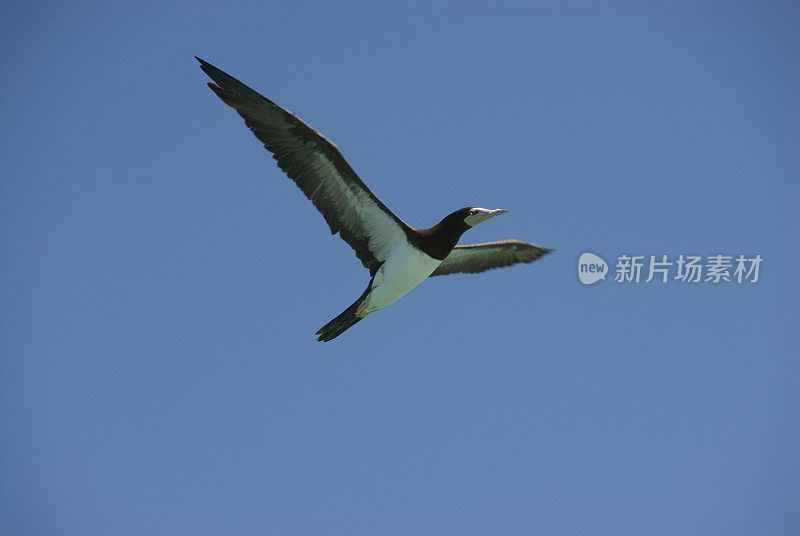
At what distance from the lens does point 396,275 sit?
1400cm

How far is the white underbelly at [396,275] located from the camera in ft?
46.0

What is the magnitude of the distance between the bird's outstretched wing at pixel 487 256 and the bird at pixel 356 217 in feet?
6.98

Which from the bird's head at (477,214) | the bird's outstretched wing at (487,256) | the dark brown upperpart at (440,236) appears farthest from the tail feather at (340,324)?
the bird's outstretched wing at (487,256)

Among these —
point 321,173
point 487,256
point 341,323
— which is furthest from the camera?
point 487,256

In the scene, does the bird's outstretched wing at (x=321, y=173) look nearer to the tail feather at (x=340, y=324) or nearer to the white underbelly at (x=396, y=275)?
the white underbelly at (x=396, y=275)

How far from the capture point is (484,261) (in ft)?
55.0

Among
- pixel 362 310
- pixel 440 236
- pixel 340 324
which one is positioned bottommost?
pixel 340 324

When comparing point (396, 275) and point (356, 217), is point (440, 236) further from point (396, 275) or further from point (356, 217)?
point (356, 217)

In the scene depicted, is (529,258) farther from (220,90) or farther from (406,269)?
(220,90)

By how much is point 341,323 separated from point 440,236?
2154 mm

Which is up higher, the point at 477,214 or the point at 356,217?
the point at 477,214

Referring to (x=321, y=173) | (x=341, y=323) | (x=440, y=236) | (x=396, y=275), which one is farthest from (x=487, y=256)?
(x=321, y=173)

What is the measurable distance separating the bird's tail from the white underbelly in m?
0.08

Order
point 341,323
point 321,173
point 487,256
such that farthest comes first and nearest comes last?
point 487,256 < point 341,323 < point 321,173
